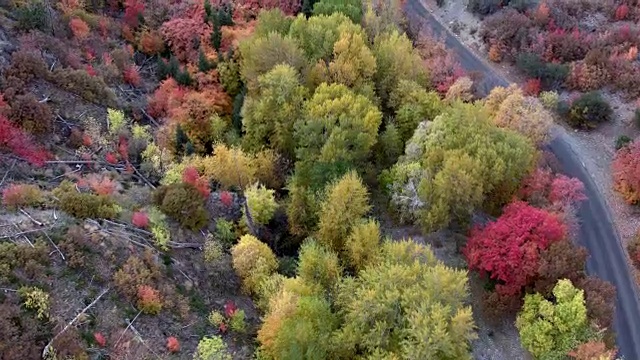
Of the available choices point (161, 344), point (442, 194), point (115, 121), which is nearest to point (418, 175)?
point (442, 194)

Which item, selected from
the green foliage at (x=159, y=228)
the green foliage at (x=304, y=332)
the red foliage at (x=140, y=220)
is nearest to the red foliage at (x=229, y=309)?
the green foliage at (x=304, y=332)

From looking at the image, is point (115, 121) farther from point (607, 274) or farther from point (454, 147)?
point (607, 274)

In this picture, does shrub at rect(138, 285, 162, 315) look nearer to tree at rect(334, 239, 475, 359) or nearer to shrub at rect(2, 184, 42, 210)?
shrub at rect(2, 184, 42, 210)

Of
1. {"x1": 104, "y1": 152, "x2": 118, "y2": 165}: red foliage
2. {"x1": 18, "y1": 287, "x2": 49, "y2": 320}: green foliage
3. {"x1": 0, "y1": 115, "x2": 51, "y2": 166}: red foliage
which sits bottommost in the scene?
{"x1": 104, "y1": 152, "x2": 118, "y2": 165}: red foliage

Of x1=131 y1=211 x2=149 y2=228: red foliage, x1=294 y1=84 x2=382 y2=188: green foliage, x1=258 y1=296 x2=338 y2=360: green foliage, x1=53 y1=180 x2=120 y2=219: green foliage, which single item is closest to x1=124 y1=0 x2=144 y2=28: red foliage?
x1=294 y1=84 x2=382 y2=188: green foliage

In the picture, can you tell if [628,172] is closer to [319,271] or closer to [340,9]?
[319,271]

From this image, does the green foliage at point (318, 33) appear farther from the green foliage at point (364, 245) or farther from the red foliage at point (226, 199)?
the green foliage at point (364, 245)
